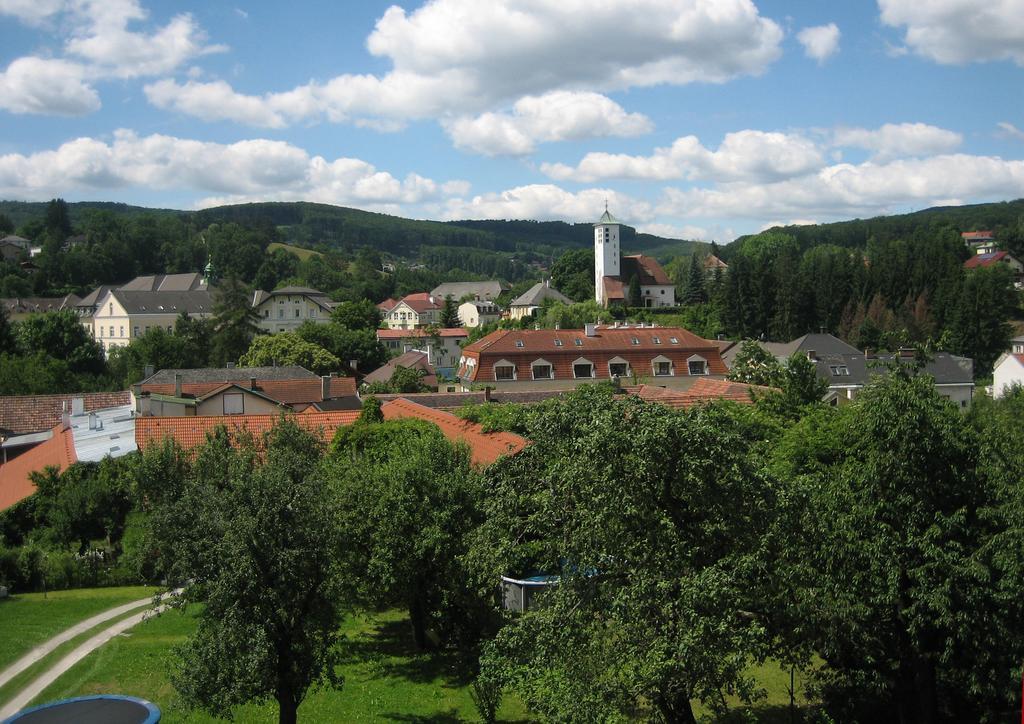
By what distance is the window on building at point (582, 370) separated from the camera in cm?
4509

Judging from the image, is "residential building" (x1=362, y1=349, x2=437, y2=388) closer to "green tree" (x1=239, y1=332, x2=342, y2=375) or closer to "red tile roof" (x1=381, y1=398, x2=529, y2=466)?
"green tree" (x1=239, y1=332, x2=342, y2=375)

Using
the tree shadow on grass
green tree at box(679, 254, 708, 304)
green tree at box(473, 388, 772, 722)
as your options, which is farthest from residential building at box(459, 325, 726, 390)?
green tree at box(679, 254, 708, 304)

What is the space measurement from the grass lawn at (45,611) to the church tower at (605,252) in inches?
3708

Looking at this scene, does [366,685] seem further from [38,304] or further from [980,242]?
[980,242]

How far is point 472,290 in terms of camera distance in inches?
5935

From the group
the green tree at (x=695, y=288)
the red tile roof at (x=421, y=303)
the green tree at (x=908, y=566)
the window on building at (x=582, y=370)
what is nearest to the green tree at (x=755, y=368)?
the window on building at (x=582, y=370)

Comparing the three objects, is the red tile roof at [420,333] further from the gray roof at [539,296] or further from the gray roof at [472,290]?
the gray roof at [472,290]

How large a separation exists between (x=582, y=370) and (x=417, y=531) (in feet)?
98.8

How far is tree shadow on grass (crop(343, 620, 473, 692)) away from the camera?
16.0 metres

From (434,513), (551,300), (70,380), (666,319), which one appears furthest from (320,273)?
(434,513)

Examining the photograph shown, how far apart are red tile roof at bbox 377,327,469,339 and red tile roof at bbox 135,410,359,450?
63.5 m

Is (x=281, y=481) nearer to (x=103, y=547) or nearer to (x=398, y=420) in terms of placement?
(x=398, y=420)

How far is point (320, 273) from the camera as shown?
156125mm

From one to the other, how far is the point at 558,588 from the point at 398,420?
1428cm
